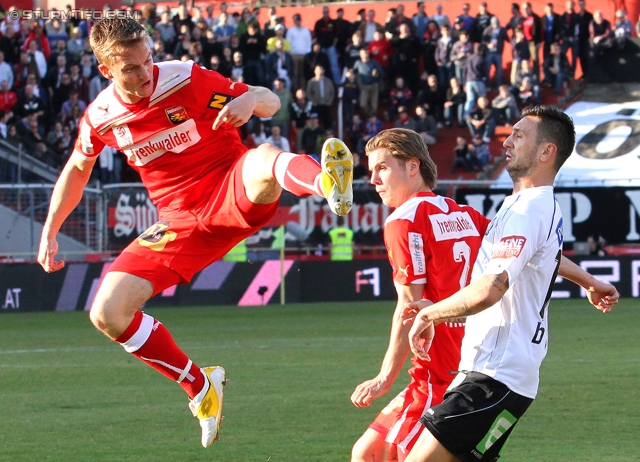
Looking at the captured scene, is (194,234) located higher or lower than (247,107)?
lower

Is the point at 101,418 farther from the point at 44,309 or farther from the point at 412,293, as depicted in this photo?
the point at 44,309

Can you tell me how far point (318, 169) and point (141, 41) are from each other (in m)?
1.34

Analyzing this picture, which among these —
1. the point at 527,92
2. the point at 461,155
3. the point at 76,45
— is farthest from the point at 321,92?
the point at 76,45

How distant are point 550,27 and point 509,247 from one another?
20782mm

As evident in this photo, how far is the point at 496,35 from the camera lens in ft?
78.0

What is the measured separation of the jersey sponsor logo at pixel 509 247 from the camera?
166 inches

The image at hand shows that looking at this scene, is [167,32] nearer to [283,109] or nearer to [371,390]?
[283,109]

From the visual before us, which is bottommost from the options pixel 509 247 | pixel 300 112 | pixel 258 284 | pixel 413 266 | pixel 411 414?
pixel 258 284

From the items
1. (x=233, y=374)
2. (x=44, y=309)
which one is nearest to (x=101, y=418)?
(x=233, y=374)

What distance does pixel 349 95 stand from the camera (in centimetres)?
2336

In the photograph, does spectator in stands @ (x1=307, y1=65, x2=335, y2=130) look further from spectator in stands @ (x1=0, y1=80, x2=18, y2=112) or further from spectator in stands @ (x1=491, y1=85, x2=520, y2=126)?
spectator in stands @ (x1=0, y1=80, x2=18, y2=112)

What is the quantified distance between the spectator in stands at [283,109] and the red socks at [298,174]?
16582 millimetres

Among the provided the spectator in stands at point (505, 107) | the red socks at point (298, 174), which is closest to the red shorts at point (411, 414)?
the red socks at point (298, 174)
